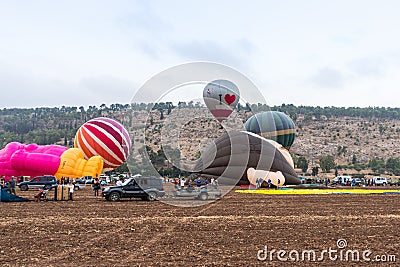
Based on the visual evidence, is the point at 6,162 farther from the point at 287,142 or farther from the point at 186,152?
the point at 287,142

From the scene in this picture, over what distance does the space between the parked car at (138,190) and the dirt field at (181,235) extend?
20.5ft

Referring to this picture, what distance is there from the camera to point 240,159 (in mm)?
46938

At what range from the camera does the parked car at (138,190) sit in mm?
30141

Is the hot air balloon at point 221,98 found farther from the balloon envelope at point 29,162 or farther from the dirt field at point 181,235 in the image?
the dirt field at point 181,235

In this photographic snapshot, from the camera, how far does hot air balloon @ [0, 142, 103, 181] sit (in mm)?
46938

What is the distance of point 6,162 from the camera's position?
157 ft

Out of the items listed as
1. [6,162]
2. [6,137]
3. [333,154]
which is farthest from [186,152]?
[6,137]

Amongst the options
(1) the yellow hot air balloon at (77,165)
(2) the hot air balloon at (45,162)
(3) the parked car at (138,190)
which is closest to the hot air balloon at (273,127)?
(1) the yellow hot air balloon at (77,165)

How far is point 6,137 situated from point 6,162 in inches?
4228

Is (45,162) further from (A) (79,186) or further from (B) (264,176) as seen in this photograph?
(B) (264,176)

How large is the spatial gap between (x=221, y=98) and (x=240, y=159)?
572 cm

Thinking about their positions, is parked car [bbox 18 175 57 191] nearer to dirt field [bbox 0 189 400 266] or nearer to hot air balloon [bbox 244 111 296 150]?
dirt field [bbox 0 189 400 266]

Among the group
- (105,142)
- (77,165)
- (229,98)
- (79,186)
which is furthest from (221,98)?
(79,186)

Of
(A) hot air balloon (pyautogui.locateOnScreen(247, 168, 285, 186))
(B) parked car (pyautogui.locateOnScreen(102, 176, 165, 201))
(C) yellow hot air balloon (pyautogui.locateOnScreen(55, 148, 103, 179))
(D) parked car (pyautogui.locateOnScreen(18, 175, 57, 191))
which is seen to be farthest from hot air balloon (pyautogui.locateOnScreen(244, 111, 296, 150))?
(B) parked car (pyautogui.locateOnScreen(102, 176, 165, 201))
